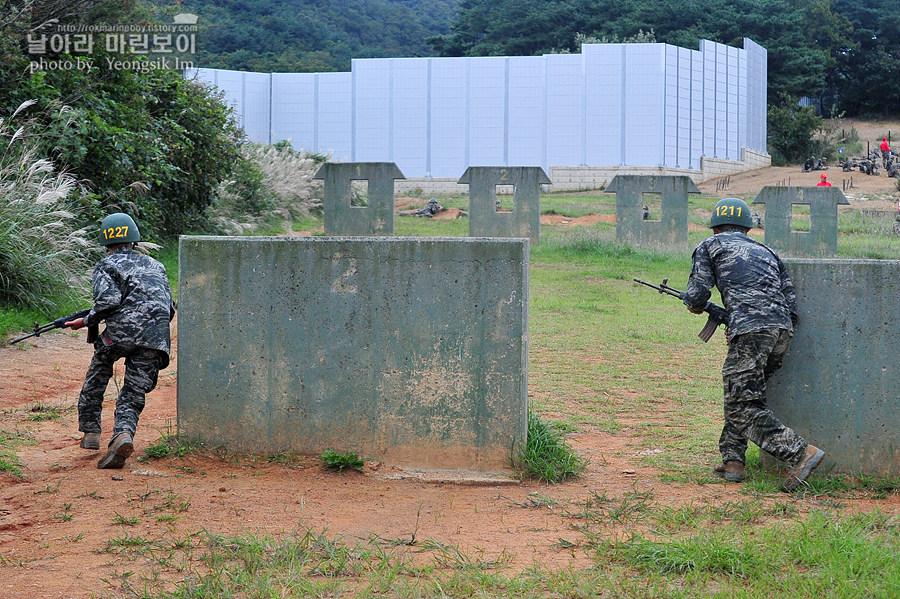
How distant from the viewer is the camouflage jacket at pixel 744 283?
234 inches

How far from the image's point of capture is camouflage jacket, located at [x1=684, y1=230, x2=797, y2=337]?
5938mm

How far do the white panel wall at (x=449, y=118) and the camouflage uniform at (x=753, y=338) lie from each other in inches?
1449

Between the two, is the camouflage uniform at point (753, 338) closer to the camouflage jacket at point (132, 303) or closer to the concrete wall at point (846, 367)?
the concrete wall at point (846, 367)

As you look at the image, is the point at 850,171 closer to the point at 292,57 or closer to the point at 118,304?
the point at 292,57

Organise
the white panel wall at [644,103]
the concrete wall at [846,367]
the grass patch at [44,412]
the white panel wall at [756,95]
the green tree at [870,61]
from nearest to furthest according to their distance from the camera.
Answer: the concrete wall at [846,367] → the grass patch at [44,412] → the white panel wall at [644,103] → the white panel wall at [756,95] → the green tree at [870,61]

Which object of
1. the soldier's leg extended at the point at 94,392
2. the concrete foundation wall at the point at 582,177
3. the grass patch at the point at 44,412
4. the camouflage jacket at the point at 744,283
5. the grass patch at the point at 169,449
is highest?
the concrete foundation wall at the point at 582,177

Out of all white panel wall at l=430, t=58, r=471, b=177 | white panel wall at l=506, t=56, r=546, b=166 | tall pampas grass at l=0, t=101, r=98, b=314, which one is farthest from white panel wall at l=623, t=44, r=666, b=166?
tall pampas grass at l=0, t=101, r=98, b=314

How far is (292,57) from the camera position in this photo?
61.0m

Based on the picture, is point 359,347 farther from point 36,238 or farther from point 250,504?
point 36,238

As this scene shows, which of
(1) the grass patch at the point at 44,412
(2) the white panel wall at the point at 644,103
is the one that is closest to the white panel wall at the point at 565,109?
(2) the white panel wall at the point at 644,103

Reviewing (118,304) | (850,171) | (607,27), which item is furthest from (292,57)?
(118,304)

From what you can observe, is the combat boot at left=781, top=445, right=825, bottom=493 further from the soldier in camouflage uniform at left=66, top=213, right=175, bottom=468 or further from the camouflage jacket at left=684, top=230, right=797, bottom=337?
the soldier in camouflage uniform at left=66, top=213, right=175, bottom=468

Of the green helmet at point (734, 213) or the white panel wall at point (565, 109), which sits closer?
the green helmet at point (734, 213)

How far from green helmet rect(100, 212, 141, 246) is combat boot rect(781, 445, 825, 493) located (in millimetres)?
4626
